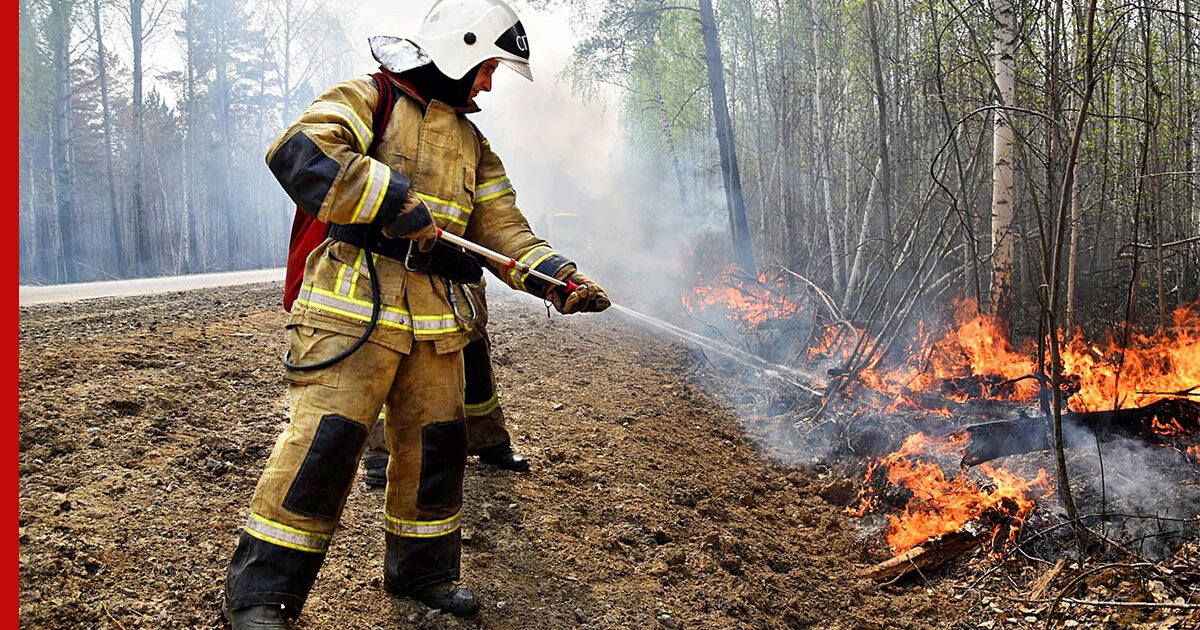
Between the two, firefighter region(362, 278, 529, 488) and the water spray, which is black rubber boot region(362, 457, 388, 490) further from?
the water spray

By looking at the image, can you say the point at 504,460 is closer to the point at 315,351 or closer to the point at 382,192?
the point at 315,351

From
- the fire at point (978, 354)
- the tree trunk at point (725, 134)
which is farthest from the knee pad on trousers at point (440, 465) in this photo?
the tree trunk at point (725, 134)

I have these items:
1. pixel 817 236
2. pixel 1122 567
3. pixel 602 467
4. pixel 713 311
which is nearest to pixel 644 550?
pixel 602 467

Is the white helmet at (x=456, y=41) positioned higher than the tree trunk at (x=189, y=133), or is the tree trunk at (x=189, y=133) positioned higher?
the tree trunk at (x=189, y=133)

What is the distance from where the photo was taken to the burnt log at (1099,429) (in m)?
4.27

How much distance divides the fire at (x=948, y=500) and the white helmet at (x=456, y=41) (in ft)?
11.5

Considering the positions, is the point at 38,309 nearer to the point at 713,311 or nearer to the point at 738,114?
the point at 713,311

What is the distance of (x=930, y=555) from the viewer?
410 cm

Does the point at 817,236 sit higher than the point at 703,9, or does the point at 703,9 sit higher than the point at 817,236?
the point at 703,9

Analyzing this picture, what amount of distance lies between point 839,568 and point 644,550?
1.23 m

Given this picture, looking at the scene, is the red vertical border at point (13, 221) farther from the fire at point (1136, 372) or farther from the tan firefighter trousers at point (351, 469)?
the fire at point (1136, 372)

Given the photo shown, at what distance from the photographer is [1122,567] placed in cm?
351

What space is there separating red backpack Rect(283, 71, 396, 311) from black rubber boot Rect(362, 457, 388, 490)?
132cm

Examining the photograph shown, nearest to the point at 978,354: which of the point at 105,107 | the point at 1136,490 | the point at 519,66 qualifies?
the point at 1136,490
